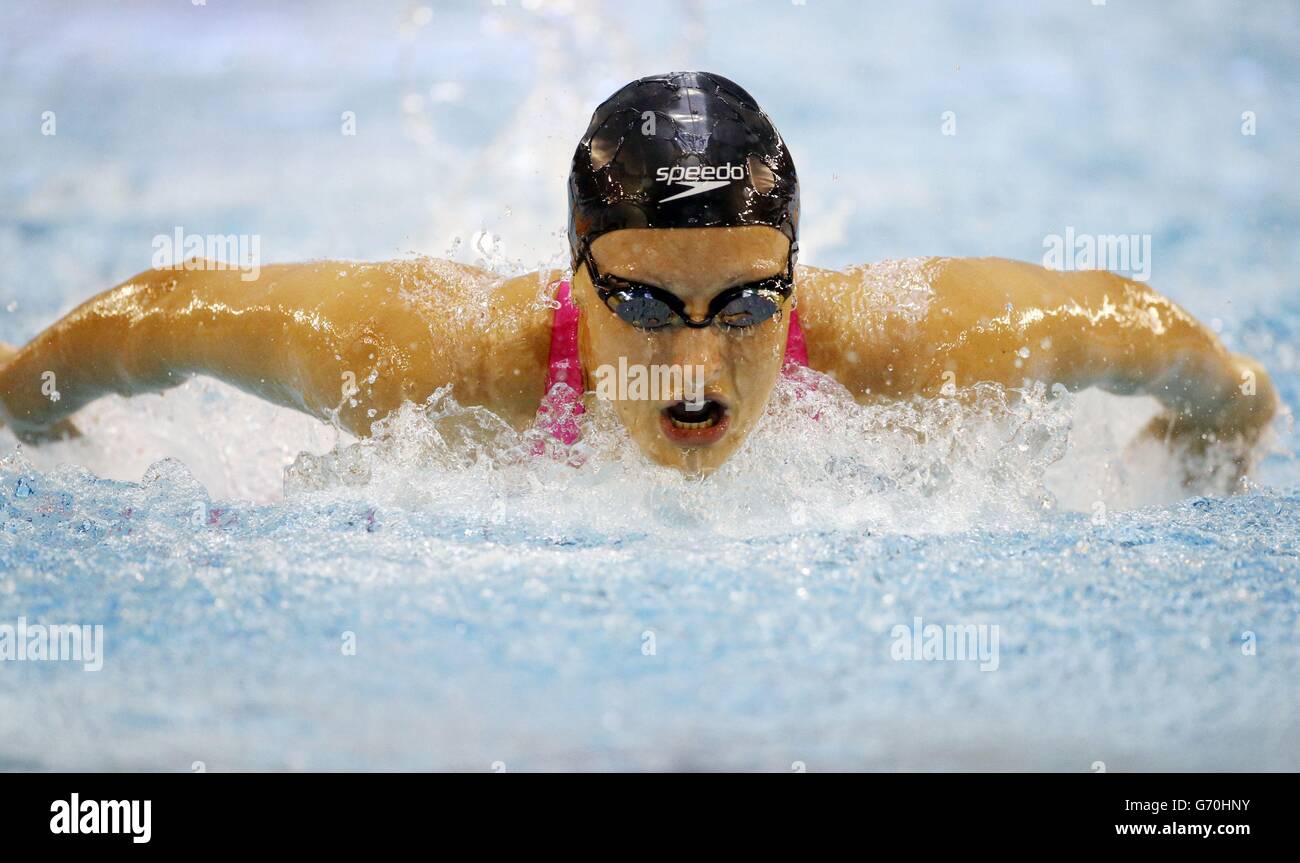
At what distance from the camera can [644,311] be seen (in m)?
2.06

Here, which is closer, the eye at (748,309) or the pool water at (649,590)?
the pool water at (649,590)

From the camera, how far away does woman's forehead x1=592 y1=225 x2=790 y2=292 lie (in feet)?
6.73

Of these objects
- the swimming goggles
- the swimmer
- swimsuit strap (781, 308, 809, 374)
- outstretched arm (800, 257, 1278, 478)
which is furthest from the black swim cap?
outstretched arm (800, 257, 1278, 478)

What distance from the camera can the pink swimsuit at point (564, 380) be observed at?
241 centimetres

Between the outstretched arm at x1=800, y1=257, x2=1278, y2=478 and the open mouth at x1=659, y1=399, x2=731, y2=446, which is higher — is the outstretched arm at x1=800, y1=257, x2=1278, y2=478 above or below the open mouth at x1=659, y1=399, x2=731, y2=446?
above

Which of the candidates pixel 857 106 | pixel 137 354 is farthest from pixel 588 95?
pixel 137 354

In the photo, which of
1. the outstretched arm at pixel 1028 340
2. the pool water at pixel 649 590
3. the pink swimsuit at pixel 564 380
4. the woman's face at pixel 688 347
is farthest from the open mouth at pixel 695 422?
the outstretched arm at pixel 1028 340

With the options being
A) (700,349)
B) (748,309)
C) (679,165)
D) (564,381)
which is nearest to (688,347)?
(700,349)

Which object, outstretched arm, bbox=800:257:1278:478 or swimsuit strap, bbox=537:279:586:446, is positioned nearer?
swimsuit strap, bbox=537:279:586:446

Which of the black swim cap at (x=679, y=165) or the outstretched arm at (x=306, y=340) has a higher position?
the black swim cap at (x=679, y=165)

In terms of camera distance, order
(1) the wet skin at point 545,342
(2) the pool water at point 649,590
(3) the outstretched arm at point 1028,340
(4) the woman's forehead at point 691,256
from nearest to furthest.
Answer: (2) the pool water at point 649,590, (4) the woman's forehead at point 691,256, (1) the wet skin at point 545,342, (3) the outstretched arm at point 1028,340

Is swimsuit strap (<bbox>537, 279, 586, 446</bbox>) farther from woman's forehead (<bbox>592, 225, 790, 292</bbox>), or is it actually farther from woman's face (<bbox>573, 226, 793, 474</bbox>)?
woman's forehead (<bbox>592, 225, 790, 292</bbox>)

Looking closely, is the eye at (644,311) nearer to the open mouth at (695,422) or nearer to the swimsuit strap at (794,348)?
the open mouth at (695,422)

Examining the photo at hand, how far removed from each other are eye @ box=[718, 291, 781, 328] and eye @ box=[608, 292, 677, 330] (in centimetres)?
9
